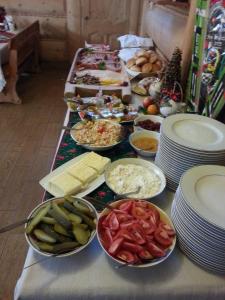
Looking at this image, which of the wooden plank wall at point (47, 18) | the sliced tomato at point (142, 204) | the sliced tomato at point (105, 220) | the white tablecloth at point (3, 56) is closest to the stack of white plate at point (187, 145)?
the sliced tomato at point (142, 204)

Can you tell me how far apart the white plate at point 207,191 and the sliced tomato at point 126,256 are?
0.18 m

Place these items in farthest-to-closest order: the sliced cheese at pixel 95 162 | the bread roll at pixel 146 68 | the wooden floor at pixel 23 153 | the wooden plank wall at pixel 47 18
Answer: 1. the wooden plank wall at pixel 47 18
2. the bread roll at pixel 146 68
3. the wooden floor at pixel 23 153
4. the sliced cheese at pixel 95 162

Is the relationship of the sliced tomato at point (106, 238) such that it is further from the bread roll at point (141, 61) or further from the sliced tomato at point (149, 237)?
the bread roll at point (141, 61)

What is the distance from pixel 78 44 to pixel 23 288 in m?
4.00

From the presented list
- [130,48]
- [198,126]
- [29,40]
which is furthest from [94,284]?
[29,40]

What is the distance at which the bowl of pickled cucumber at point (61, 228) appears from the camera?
2.02ft

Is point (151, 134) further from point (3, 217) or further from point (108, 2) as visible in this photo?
point (108, 2)

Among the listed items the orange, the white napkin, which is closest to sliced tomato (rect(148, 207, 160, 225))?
the orange

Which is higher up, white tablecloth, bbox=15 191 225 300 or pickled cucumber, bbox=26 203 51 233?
pickled cucumber, bbox=26 203 51 233

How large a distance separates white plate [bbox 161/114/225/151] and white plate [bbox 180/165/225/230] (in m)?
0.08

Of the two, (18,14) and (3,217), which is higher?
(18,14)

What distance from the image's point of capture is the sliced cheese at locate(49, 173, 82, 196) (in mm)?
789

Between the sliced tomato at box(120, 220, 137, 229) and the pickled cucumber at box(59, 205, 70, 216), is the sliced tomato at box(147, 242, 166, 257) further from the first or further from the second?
the pickled cucumber at box(59, 205, 70, 216)

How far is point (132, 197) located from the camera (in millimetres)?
778
